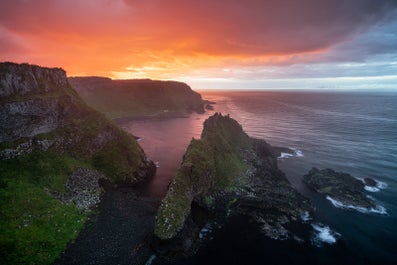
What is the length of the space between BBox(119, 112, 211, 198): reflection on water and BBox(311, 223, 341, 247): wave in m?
33.0

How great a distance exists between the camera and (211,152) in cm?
6275

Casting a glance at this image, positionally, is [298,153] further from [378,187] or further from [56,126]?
[56,126]

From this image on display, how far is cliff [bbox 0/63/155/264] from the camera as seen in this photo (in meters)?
35.5

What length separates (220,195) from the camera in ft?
175

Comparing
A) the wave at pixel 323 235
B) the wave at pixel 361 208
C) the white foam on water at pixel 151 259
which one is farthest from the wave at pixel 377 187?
the white foam on water at pixel 151 259

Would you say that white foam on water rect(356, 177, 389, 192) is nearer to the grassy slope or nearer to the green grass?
the grassy slope

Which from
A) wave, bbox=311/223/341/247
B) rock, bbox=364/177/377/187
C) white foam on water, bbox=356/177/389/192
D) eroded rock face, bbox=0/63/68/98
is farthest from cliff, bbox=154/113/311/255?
eroded rock face, bbox=0/63/68/98

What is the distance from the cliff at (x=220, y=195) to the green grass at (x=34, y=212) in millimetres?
15469

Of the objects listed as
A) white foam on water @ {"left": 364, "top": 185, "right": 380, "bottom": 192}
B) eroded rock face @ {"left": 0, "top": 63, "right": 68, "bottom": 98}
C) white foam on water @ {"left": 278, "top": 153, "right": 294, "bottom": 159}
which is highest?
eroded rock face @ {"left": 0, "top": 63, "right": 68, "bottom": 98}

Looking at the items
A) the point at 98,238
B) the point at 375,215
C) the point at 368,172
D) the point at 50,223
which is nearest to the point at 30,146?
the point at 50,223

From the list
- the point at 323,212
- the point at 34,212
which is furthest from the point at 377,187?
the point at 34,212

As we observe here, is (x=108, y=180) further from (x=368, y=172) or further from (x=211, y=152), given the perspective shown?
(x=368, y=172)

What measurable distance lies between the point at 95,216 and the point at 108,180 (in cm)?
1496

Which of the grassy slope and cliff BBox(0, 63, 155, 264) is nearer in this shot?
cliff BBox(0, 63, 155, 264)
